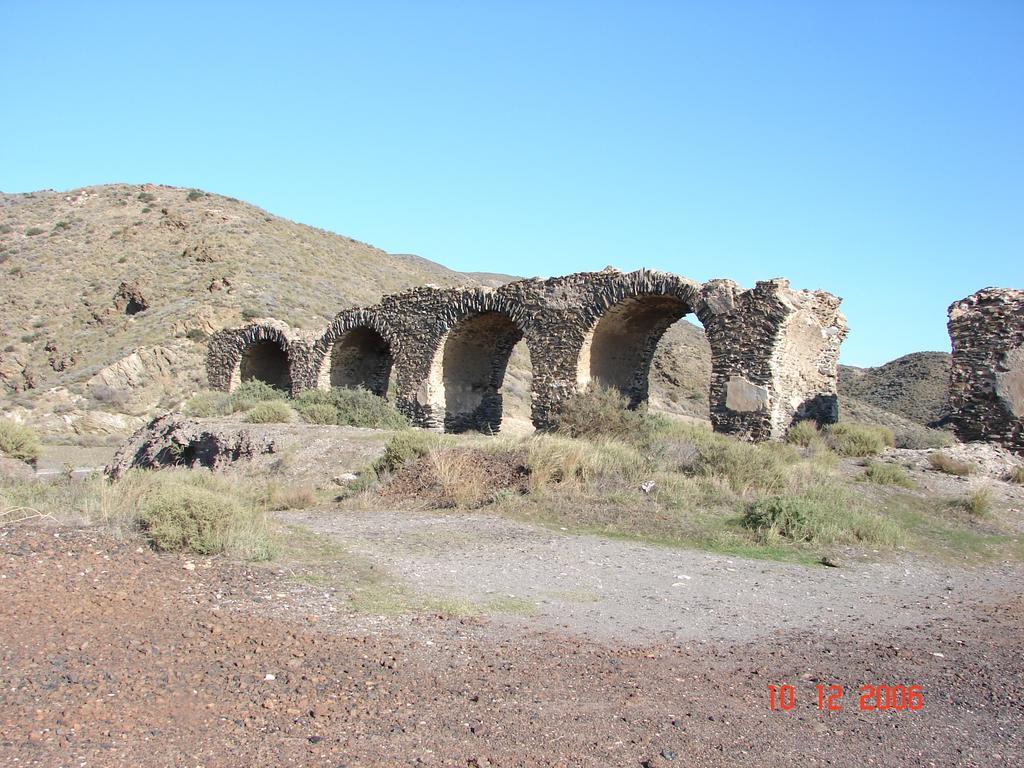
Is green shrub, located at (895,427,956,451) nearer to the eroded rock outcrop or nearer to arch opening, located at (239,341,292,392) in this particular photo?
the eroded rock outcrop

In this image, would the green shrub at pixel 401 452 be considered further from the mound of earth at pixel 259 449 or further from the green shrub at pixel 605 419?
the green shrub at pixel 605 419

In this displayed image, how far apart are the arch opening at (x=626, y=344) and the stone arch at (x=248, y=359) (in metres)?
11.8

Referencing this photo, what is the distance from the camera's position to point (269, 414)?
17.1m

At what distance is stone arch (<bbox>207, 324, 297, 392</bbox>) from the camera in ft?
84.5

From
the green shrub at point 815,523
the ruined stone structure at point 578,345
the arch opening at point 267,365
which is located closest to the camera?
the green shrub at point 815,523

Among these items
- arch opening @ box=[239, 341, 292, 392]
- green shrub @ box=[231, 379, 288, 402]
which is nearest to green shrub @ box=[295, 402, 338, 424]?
green shrub @ box=[231, 379, 288, 402]

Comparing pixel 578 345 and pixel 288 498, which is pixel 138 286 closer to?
pixel 578 345

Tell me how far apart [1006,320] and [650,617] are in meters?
10.6

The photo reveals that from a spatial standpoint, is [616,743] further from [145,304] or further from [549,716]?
[145,304]

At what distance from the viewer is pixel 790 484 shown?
35.2ft

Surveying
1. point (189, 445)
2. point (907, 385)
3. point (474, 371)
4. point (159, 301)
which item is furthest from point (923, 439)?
point (159, 301)

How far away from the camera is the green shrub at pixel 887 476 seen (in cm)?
1177
